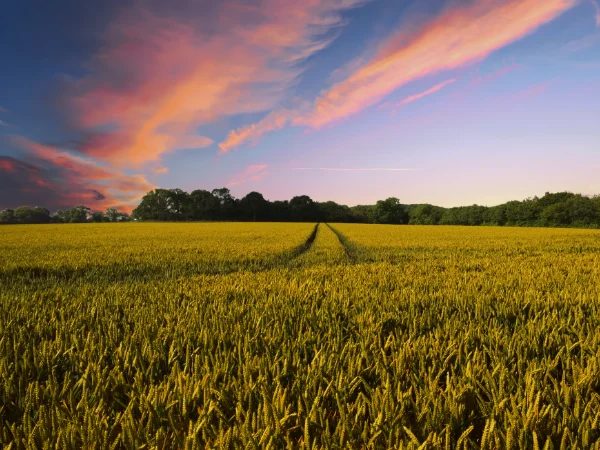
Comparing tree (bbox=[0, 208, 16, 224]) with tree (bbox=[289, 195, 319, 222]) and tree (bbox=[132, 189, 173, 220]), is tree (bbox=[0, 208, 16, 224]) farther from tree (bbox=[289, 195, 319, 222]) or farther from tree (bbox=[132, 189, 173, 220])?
tree (bbox=[289, 195, 319, 222])

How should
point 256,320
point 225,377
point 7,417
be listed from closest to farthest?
point 7,417 → point 225,377 → point 256,320

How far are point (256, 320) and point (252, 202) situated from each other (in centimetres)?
13063

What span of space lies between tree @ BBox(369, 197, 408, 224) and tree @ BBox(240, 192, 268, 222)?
52588 millimetres

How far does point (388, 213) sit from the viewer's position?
144375mm

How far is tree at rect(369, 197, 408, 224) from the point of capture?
144m

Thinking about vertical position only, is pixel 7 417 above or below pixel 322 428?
below

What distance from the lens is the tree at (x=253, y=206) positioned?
128m

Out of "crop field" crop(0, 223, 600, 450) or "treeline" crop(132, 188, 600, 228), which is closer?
"crop field" crop(0, 223, 600, 450)

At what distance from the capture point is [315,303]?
4145 mm

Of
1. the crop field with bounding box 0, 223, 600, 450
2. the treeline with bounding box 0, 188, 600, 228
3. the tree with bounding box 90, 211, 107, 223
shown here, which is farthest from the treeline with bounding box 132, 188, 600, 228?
the crop field with bounding box 0, 223, 600, 450

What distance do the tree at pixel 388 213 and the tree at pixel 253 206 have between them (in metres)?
52.6

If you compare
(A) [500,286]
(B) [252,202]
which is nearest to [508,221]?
(B) [252,202]

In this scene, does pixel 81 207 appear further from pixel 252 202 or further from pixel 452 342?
pixel 452 342

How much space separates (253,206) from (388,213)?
2471 inches
